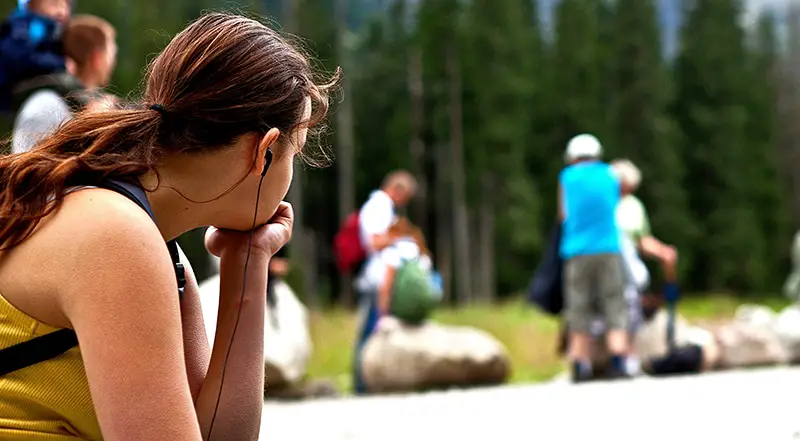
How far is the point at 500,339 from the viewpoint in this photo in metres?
16.1

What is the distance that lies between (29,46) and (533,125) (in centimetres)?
3514

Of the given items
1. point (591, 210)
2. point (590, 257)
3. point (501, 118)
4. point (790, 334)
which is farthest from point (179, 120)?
point (501, 118)

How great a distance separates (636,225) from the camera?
30.8ft

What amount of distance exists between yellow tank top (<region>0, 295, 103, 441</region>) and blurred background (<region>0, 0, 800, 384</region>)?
32.2 m

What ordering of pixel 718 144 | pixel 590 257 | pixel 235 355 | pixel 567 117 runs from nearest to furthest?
pixel 235 355 < pixel 590 257 < pixel 567 117 < pixel 718 144

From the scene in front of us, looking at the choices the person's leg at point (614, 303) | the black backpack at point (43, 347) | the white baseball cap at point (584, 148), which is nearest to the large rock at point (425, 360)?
the person's leg at point (614, 303)

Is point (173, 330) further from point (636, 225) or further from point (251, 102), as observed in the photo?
point (636, 225)

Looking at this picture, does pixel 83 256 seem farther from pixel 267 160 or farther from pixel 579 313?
pixel 579 313

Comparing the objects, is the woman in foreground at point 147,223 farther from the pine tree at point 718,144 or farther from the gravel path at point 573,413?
the pine tree at point 718,144

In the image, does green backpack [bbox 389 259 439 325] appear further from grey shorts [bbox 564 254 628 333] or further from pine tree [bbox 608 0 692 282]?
pine tree [bbox 608 0 692 282]

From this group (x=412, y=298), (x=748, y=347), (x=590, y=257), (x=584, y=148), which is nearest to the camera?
(x=590, y=257)

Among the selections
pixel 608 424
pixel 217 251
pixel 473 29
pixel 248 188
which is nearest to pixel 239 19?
pixel 248 188

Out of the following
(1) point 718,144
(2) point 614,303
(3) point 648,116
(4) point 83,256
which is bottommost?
(2) point 614,303

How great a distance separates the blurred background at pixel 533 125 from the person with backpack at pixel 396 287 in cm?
2430
